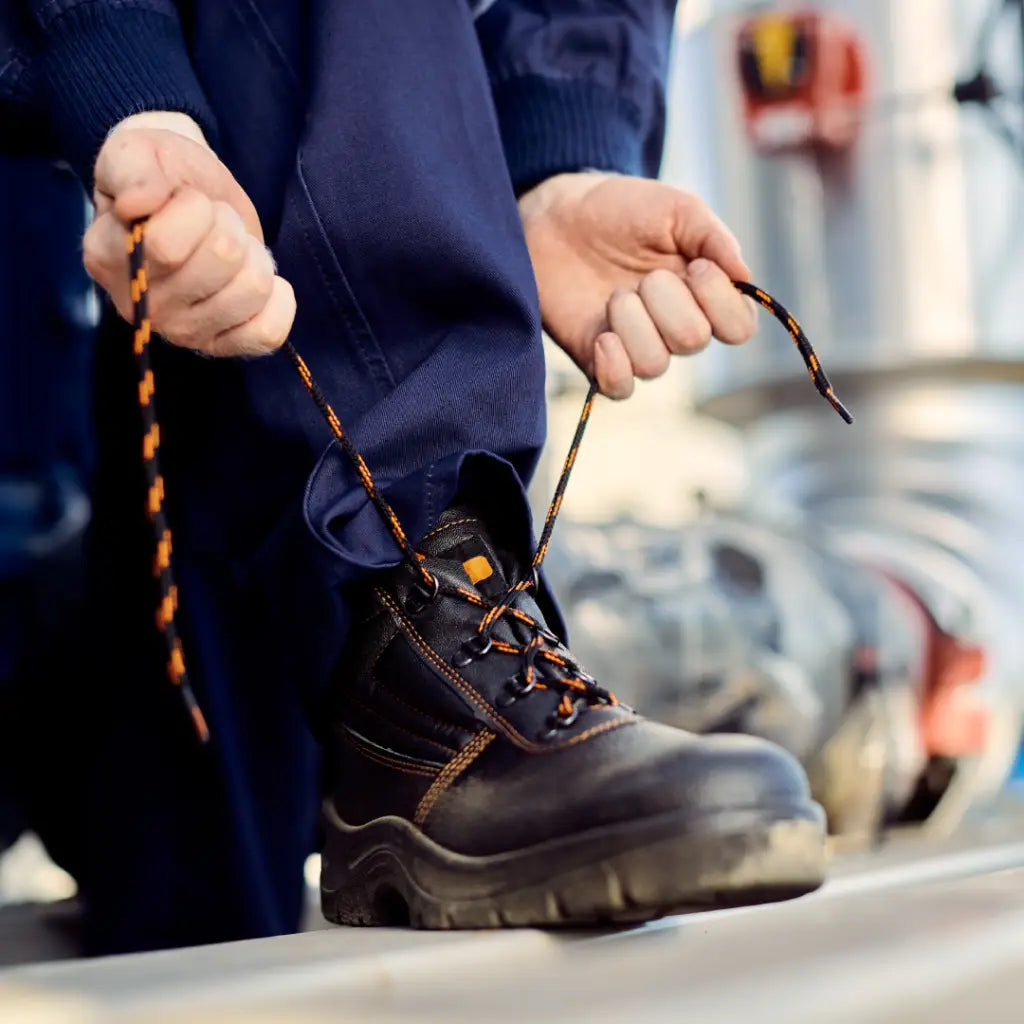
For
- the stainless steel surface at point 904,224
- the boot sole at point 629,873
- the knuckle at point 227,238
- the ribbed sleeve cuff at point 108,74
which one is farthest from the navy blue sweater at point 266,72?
the stainless steel surface at point 904,224

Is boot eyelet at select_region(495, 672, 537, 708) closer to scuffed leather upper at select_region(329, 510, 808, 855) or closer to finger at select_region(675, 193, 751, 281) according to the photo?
scuffed leather upper at select_region(329, 510, 808, 855)

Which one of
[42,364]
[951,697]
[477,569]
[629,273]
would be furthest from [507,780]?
[951,697]

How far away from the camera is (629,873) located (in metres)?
0.44

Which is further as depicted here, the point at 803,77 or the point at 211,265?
the point at 803,77

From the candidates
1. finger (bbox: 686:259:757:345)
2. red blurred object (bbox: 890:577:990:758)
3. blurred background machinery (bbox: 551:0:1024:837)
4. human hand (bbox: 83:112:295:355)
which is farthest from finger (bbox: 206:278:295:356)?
red blurred object (bbox: 890:577:990:758)

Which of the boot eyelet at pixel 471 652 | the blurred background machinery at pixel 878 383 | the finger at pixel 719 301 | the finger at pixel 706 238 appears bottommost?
the blurred background machinery at pixel 878 383

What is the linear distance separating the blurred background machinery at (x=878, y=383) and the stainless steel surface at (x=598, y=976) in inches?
35.6

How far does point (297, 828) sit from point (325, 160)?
441mm

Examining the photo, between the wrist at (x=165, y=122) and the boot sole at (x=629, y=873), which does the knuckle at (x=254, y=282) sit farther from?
the boot sole at (x=629, y=873)

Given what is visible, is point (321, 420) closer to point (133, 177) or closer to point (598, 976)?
point (133, 177)

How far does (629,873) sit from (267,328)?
25 cm

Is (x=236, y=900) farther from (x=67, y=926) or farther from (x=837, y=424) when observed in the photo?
(x=837, y=424)

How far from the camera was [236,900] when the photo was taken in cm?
77

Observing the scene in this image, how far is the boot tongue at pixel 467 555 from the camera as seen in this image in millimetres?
558
